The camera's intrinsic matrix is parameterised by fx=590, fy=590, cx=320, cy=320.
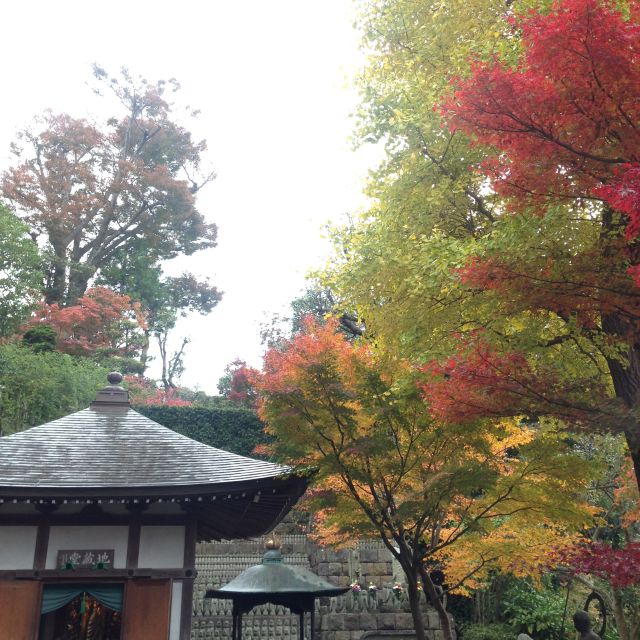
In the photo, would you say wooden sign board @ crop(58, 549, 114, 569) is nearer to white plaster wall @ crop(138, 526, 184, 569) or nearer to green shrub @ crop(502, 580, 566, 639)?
white plaster wall @ crop(138, 526, 184, 569)

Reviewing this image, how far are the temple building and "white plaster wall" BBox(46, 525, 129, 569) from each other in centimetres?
1

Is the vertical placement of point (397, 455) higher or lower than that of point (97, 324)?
lower

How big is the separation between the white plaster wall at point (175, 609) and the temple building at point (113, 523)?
0.5 inches

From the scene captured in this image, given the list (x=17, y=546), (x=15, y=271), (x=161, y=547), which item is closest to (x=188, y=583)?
(x=161, y=547)

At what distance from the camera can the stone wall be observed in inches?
511

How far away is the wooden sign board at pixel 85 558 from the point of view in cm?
805

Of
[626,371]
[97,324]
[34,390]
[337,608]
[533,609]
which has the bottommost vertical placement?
[533,609]

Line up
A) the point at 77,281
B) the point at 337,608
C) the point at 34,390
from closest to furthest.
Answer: the point at 337,608, the point at 34,390, the point at 77,281

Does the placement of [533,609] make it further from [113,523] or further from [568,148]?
[568,148]

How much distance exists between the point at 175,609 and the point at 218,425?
596 inches

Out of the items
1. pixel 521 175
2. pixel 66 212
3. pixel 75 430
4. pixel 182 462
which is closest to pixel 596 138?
pixel 521 175

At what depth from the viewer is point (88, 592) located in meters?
8.08

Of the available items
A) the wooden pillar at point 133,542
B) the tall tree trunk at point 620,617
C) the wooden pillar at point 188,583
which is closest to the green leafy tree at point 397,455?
the wooden pillar at point 188,583

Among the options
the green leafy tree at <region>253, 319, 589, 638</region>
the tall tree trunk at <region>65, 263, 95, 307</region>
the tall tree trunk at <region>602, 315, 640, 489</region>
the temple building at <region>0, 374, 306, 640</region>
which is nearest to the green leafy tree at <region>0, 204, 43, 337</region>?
the tall tree trunk at <region>65, 263, 95, 307</region>
